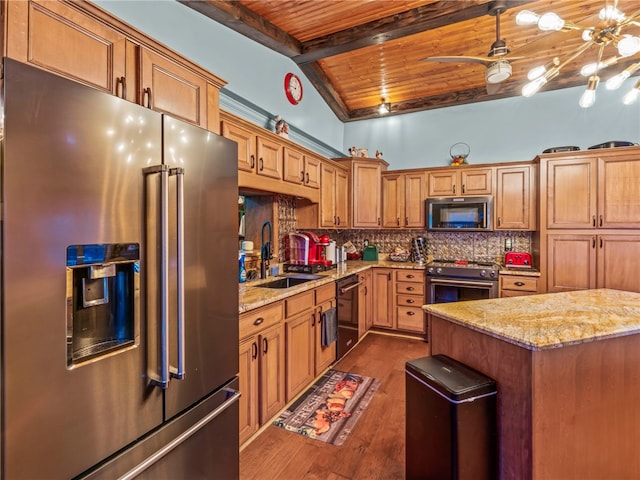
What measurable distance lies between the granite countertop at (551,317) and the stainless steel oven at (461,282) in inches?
63.2

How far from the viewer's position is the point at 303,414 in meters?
2.40

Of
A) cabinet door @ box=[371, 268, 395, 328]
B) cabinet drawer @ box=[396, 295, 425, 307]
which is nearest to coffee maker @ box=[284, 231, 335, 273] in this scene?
cabinet door @ box=[371, 268, 395, 328]

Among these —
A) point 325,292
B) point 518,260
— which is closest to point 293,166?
point 325,292

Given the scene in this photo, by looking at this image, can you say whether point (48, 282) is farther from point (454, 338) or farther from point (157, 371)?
point (454, 338)

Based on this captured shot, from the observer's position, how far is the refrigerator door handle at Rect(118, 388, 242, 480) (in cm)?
112

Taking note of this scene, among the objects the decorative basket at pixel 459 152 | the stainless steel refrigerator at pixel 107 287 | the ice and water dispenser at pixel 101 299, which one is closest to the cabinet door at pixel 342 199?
the decorative basket at pixel 459 152

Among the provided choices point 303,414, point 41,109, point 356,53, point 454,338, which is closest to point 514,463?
point 454,338

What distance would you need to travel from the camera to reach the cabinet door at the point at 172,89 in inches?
55.8

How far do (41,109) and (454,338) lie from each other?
2.00m

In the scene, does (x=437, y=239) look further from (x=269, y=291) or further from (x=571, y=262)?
(x=269, y=291)

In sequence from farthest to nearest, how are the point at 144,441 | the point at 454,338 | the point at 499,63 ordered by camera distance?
the point at 499,63 < the point at 454,338 < the point at 144,441

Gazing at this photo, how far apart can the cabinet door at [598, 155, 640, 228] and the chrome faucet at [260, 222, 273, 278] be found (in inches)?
140

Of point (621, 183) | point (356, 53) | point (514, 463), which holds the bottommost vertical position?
point (514, 463)

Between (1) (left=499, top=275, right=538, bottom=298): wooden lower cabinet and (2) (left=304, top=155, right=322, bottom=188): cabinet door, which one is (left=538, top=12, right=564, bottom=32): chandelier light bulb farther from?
(1) (left=499, top=275, right=538, bottom=298): wooden lower cabinet
